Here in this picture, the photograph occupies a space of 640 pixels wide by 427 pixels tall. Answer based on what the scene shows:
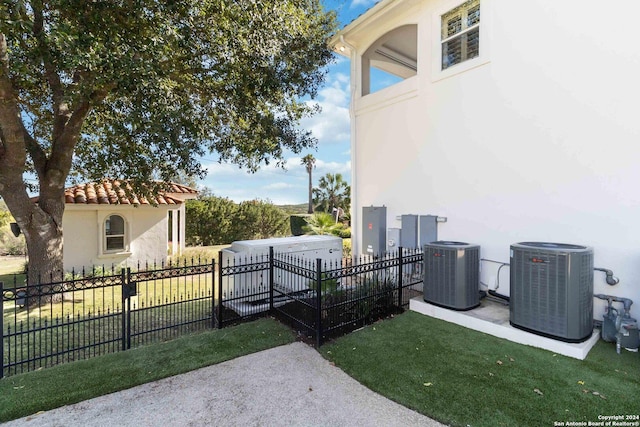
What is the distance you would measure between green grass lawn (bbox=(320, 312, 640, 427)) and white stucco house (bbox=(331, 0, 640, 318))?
1.72 metres

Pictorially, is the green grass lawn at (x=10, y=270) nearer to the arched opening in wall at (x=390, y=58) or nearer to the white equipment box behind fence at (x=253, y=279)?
the white equipment box behind fence at (x=253, y=279)

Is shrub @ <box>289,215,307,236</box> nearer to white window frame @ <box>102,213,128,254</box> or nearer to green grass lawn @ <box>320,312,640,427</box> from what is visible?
white window frame @ <box>102,213,128,254</box>

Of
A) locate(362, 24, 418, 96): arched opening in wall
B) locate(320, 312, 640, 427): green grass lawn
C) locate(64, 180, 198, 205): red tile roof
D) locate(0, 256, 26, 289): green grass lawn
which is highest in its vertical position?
locate(362, 24, 418, 96): arched opening in wall

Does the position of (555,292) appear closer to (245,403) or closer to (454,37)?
(245,403)

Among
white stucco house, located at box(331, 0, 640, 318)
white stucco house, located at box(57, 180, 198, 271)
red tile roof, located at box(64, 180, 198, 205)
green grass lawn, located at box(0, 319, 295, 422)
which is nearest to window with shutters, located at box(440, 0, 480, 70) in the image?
white stucco house, located at box(331, 0, 640, 318)

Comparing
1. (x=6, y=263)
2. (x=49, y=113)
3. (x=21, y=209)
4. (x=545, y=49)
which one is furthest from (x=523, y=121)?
(x=6, y=263)

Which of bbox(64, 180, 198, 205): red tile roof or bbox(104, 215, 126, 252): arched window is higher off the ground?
bbox(64, 180, 198, 205): red tile roof

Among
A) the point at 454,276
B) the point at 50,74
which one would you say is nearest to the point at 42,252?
the point at 50,74

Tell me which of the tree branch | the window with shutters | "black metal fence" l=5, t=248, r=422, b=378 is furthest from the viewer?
the window with shutters

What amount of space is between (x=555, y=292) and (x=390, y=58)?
811cm

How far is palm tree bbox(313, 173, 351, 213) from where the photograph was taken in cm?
2803

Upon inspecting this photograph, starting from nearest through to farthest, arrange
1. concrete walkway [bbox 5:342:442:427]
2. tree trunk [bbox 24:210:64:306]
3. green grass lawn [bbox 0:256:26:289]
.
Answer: concrete walkway [bbox 5:342:442:427], tree trunk [bbox 24:210:64:306], green grass lawn [bbox 0:256:26:289]

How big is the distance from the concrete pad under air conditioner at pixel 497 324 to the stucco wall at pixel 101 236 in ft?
28.5

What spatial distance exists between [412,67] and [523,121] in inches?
224
